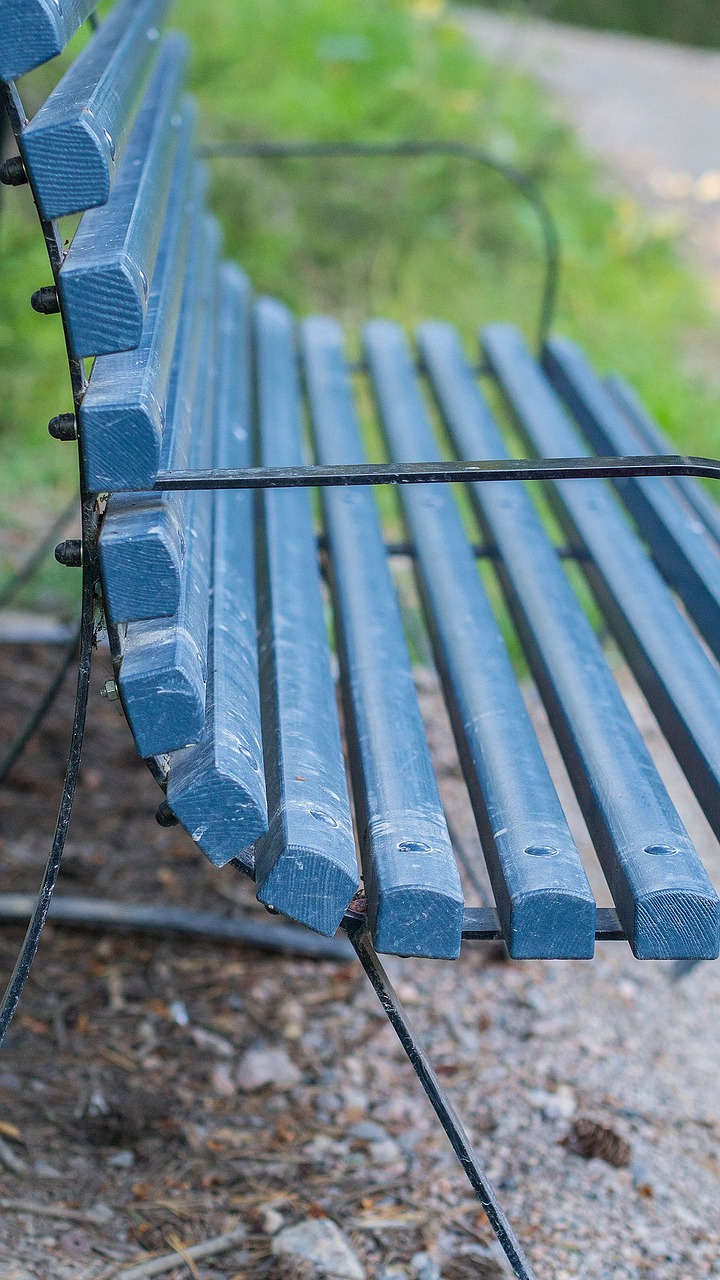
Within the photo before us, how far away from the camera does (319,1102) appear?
70.5 inches

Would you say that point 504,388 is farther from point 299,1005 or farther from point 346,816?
point 346,816

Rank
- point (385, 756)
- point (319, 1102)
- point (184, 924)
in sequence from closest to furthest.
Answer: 1. point (385, 756)
2. point (319, 1102)
3. point (184, 924)

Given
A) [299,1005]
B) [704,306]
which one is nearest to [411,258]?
[704,306]

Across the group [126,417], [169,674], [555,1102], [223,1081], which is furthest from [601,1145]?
[126,417]

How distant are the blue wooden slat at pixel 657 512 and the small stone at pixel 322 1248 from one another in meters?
0.91

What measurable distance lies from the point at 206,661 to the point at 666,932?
548 mm

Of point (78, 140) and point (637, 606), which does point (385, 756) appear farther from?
point (78, 140)

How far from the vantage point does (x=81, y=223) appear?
1310 millimetres

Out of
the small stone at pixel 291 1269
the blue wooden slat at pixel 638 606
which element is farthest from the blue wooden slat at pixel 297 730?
the small stone at pixel 291 1269

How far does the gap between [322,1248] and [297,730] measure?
0.68 metres

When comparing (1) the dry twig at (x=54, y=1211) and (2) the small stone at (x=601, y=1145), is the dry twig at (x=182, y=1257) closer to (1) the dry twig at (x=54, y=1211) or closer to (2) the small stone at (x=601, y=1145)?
(1) the dry twig at (x=54, y=1211)

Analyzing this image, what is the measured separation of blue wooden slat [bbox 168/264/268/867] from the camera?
3.81ft

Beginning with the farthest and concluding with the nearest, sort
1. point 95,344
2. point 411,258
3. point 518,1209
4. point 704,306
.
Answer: point 704,306 < point 411,258 < point 518,1209 < point 95,344

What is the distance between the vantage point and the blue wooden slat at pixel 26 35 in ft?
3.43
